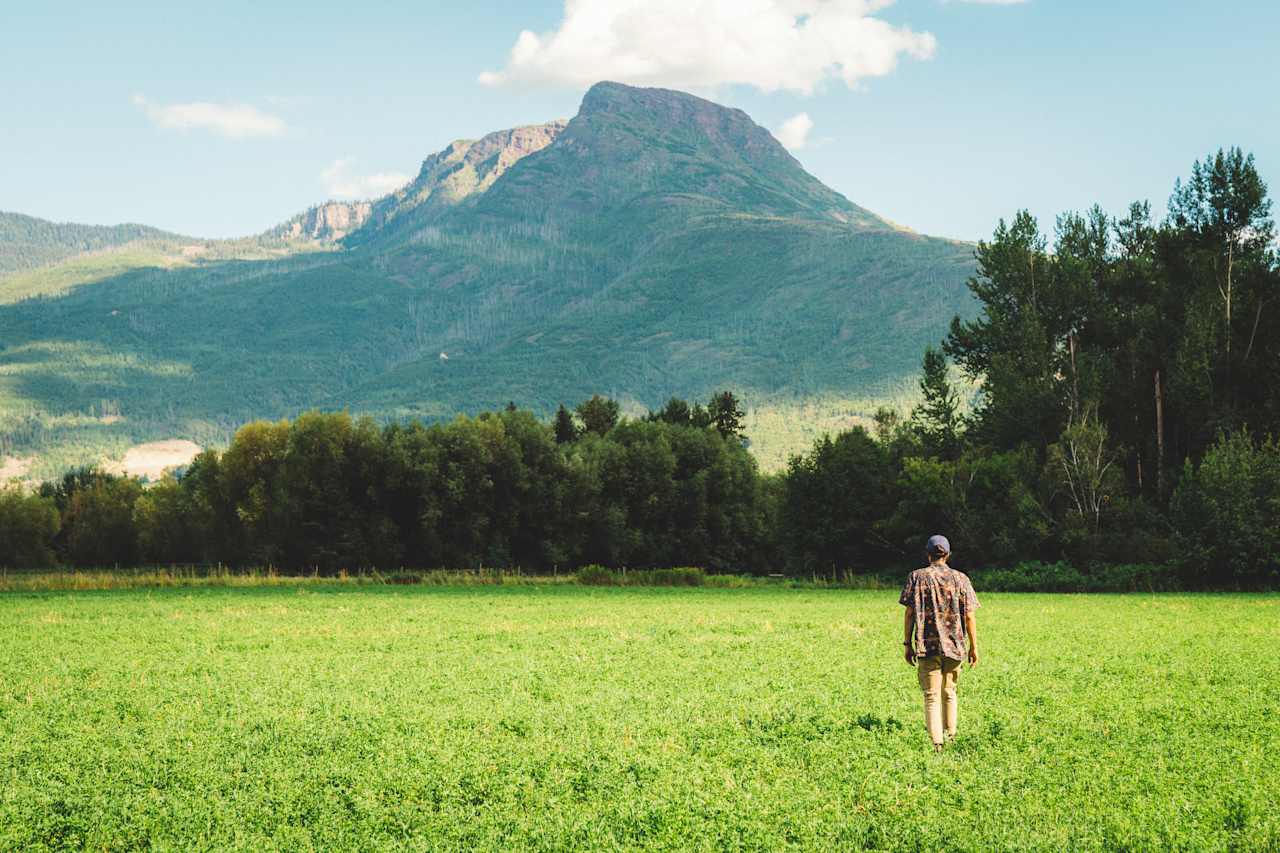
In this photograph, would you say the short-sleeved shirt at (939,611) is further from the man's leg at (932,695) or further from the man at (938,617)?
the man's leg at (932,695)

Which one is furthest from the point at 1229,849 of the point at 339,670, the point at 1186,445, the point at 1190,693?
the point at 1186,445

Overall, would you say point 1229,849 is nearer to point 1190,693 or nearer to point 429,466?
point 1190,693

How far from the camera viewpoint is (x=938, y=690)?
15352 mm

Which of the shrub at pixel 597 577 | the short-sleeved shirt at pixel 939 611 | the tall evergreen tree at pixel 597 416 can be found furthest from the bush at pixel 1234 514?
the tall evergreen tree at pixel 597 416

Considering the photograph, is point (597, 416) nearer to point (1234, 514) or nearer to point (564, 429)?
point (564, 429)

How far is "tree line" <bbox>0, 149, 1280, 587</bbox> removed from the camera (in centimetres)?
5947

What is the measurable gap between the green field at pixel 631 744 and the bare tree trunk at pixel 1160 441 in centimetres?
3458

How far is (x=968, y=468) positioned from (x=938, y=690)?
168 ft

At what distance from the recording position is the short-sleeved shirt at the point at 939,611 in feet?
48.4

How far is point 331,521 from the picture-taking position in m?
79.8

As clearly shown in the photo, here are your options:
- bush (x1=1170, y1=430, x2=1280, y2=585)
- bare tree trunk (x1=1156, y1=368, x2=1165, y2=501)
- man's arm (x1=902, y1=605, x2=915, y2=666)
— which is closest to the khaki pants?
man's arm (x1=902, y1=605, x2=915, y2=666)

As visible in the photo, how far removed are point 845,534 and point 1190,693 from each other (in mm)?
50147

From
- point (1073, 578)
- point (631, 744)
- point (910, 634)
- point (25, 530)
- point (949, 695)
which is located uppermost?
point (25, 530)

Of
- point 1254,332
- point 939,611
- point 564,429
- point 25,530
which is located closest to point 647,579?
point 1254,332
